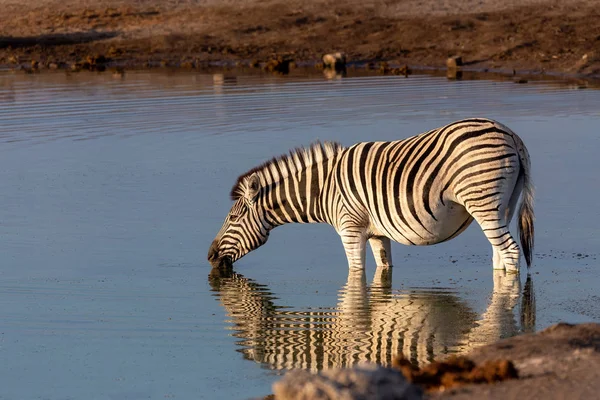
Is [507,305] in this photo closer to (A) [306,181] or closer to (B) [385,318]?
(B) [385,318]

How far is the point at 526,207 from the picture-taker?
36.4ft

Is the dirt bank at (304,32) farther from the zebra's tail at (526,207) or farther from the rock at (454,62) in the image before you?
the zebra's tail at (526,207)

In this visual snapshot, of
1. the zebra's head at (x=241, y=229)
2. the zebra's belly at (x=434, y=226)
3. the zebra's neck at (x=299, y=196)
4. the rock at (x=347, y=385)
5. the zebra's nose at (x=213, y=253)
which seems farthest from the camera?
the zebra's nose at (x=213, y=253)

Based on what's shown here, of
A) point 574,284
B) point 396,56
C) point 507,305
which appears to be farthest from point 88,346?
point 396,56

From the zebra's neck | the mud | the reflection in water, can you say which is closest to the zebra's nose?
the reflection in water

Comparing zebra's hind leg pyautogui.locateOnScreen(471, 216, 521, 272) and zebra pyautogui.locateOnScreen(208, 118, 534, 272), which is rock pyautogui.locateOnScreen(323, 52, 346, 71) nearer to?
zebra pyautogui.locateOnScreen(208, 118, 534, 272)

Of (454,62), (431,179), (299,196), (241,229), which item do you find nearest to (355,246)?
(299,196)

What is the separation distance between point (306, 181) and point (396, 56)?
18072 millimetres

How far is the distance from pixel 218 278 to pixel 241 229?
1.93 ft

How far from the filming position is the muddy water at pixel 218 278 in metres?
9.30

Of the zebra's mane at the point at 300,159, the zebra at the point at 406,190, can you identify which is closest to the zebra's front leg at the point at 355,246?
the zebra at the point at 406,190

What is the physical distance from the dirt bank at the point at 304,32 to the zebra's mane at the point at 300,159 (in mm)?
15482

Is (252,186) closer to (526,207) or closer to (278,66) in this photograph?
(526,207)

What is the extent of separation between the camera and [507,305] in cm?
1066
